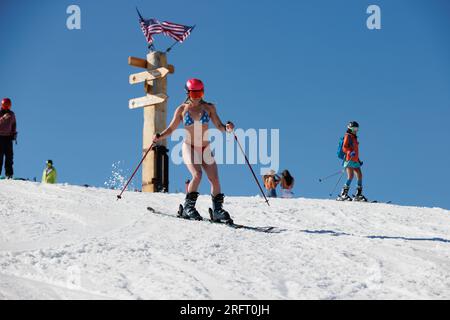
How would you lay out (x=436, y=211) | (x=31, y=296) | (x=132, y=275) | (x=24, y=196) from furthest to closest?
(x=436, y=211) → (x=24, y=196) → (x=132, y=275) → (x=31, y=296)

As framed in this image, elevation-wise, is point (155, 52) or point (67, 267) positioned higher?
point (155, 52)

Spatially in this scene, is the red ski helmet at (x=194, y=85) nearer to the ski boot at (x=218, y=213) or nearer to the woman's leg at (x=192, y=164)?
the woman's leg at (x=192, y=164)

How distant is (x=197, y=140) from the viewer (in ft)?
23.0

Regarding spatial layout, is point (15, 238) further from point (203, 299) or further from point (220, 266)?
point (203, 299)

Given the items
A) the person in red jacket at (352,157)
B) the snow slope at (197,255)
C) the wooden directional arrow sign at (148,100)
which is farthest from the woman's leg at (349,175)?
the wooden directional arrow sign at (148,100)

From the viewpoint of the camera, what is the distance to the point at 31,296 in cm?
363

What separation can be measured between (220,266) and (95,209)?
3.04 metres

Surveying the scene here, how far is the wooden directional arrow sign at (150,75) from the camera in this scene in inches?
506

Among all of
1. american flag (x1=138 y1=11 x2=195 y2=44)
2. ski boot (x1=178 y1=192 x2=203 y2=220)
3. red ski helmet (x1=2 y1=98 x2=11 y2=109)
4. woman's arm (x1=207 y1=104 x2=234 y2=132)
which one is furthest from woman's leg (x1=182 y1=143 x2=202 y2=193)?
american flag (x1=138 y1=11 x2=195 y2=44)

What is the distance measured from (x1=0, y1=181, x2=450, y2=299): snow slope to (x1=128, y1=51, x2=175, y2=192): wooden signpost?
4.48 meters

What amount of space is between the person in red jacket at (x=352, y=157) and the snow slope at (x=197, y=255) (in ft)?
12.0

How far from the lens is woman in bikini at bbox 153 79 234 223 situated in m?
7.03

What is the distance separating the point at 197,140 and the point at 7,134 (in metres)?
6.08
